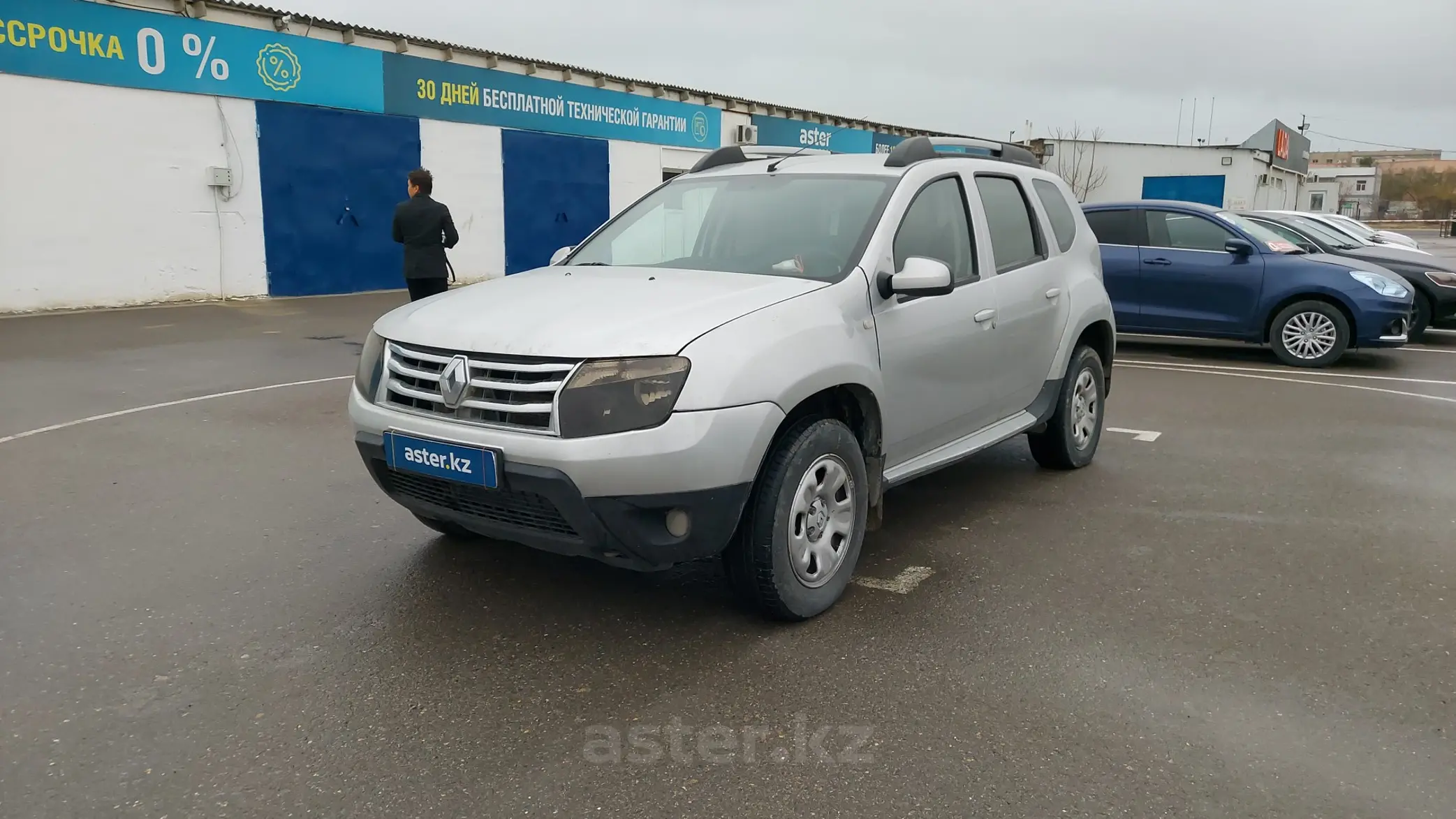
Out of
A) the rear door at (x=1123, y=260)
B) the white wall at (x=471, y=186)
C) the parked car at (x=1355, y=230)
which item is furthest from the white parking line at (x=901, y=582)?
the white wall at (x=471, y=186)

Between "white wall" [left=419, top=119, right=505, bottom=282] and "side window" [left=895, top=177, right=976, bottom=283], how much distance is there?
15332mm

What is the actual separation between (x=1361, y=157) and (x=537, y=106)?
508ft

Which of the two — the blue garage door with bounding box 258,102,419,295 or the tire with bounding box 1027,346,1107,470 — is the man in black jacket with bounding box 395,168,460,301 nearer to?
the tire with bounding box 1027,346,1107,470

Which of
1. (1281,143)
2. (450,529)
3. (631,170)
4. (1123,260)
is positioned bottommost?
(450,529)

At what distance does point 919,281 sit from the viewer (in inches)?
160

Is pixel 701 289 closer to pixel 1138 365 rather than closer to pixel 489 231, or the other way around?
pixel 1138 365

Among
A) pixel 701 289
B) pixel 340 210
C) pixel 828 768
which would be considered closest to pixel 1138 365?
pixel 701 289

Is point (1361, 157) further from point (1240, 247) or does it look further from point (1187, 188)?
point (1240, 247)

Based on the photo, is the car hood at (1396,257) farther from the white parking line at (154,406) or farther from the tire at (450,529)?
the tire at (450,529)

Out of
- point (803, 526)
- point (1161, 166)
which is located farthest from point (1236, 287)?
point (1161, 166)

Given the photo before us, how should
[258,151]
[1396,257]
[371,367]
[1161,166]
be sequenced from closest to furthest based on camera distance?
[371,367] → [1396,257] → [258,151] → [1161,166]

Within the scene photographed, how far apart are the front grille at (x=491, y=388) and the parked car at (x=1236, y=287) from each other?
9.45 m

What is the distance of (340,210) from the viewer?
56.3 ft

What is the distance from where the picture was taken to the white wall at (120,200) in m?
13.3
